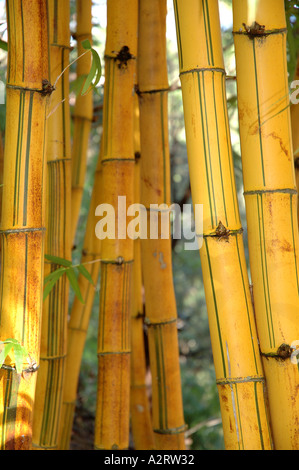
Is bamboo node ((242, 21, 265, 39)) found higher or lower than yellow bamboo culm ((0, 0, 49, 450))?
higher

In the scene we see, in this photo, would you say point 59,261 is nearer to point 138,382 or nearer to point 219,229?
point 219,229

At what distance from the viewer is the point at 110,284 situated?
94cm

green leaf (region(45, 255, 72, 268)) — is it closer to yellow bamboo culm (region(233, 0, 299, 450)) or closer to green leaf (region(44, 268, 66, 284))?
green leaf (region(44, 268, 66, 284))

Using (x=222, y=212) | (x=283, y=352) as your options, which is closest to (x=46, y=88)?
(x=222, y=212)

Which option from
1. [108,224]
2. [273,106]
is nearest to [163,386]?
[108,224]

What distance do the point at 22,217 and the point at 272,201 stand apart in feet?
1.04

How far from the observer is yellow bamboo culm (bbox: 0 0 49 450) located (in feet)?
2.17

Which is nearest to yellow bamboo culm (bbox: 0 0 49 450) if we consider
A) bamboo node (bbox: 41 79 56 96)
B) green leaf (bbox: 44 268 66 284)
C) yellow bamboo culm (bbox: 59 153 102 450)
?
bamboo node (bbox: 41 79 56 96)

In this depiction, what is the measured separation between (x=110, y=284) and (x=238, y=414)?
0.34 meters

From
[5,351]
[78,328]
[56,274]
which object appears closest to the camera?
[5,351]

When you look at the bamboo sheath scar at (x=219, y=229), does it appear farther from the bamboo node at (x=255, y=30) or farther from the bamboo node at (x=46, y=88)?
the bamboo node at (x=46, y=88)

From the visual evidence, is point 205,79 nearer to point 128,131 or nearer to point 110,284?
point 128,131

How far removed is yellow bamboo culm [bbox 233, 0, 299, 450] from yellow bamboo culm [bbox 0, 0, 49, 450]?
266mm

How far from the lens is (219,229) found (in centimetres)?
69
